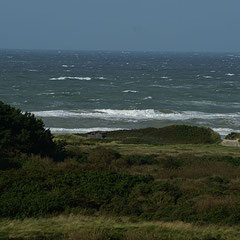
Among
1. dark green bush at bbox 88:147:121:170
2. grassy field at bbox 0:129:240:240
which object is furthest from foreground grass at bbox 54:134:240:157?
grassy field at bbox 0:129:240:240

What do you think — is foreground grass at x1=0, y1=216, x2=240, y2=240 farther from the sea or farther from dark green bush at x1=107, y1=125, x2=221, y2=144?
the sea

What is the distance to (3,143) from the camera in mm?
25562

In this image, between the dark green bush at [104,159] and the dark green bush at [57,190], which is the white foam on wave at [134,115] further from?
the dark green bush at [57,190]

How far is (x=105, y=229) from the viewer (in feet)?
43.8

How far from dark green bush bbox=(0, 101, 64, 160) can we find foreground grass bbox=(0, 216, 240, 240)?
11.6m

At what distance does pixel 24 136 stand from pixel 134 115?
51.7 meters

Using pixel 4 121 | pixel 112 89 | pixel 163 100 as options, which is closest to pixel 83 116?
pixel 163 100

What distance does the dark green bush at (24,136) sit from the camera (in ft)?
85.0

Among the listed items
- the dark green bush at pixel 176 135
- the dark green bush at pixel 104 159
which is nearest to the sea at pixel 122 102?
the dark green bush at pixel 176 135

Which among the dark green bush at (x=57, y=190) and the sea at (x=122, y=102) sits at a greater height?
the dark green bush at (x=57, y=190)

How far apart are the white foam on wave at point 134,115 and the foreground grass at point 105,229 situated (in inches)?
2303

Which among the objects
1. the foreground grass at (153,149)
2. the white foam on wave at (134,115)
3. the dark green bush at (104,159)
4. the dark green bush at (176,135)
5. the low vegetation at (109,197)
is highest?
the low vegetation at (109,197)

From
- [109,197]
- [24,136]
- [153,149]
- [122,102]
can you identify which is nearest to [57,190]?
[109,197]

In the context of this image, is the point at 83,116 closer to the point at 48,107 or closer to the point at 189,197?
the point at 48,107
